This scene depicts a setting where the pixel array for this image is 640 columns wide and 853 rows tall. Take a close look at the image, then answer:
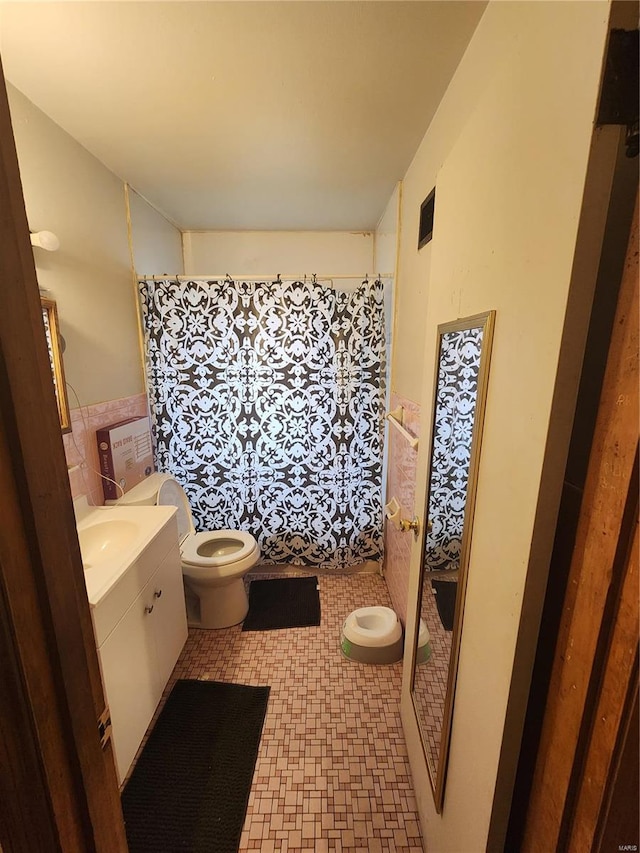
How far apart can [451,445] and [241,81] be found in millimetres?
1444

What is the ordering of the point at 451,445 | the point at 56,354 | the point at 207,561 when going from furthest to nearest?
1. the point at 207,561
2. the point at 56,354
3. the point at 451,445

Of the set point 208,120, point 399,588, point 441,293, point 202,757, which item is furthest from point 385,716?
point 208,120

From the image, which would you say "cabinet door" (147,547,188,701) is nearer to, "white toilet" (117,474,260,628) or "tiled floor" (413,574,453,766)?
"white toilet" (117,474,260,628)

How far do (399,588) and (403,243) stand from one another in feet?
6.38

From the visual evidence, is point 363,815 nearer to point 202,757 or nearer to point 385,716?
point 385,716

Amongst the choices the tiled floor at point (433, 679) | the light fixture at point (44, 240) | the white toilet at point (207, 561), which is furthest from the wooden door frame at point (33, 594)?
the white toilet at point (207, 561)

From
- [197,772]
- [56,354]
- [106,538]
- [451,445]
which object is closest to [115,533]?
[106,538]

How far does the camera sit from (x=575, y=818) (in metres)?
0.53

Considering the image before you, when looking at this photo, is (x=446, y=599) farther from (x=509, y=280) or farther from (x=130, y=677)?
(x=130, y=677)

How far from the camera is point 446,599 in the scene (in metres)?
1.02

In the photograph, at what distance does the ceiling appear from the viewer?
3.31 ft

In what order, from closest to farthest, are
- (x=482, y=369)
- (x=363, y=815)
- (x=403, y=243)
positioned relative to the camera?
(x=482, y=369)
(x=363, y=815)
(x=403, y=243)

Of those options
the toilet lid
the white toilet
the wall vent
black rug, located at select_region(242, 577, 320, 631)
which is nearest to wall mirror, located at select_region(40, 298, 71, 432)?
the white toilet

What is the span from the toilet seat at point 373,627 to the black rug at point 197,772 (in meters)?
0.49
